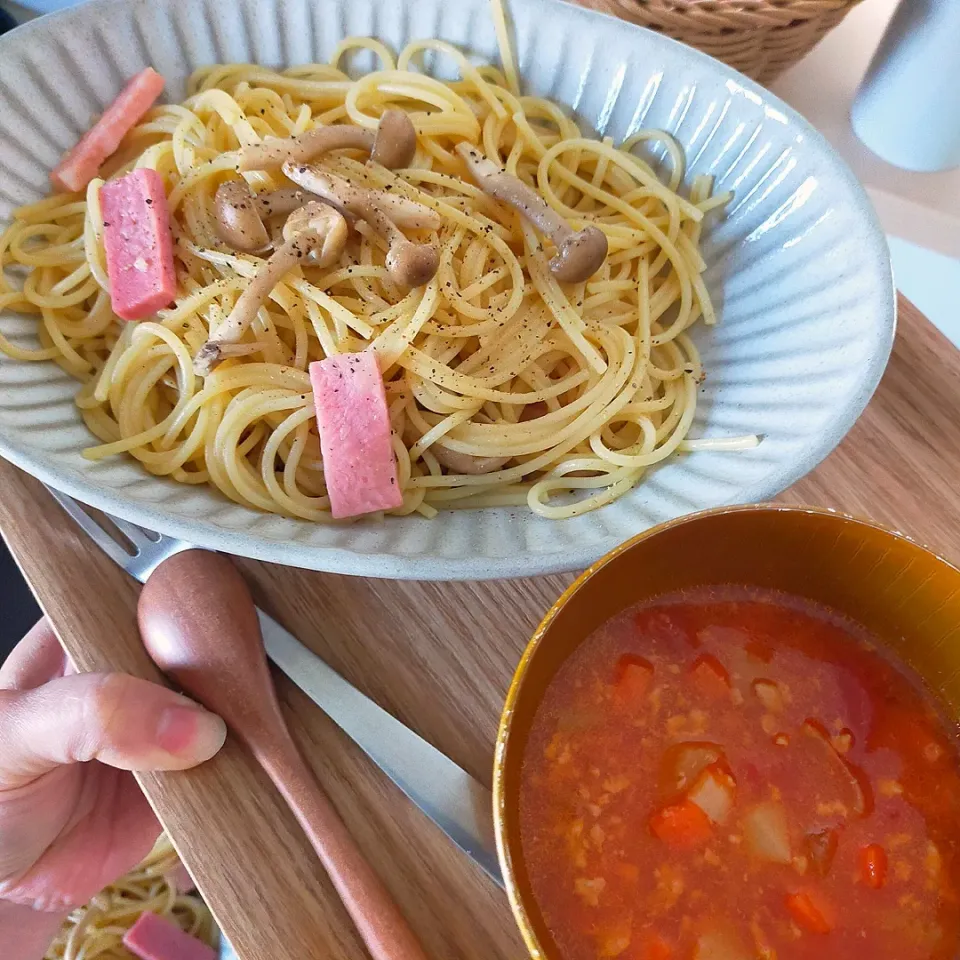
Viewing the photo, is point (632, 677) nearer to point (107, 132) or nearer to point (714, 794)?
point (714, 794)

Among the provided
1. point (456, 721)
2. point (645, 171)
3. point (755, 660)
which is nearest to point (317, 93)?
point (645, 171)

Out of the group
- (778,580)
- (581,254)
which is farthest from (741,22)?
(778,580)

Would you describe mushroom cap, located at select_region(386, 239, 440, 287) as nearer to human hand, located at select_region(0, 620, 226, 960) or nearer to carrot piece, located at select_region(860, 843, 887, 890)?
human hand, located at select_region(0, 620, 226, 960)

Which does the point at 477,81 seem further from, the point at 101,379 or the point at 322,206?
the point at 101,379

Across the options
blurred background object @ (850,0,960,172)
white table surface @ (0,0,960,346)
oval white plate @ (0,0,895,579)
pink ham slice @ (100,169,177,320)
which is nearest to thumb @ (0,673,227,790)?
oval white plate @ (0,0,895,579)

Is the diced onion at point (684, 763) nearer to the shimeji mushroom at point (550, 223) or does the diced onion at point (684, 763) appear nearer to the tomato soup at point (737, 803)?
the tomato soup at point (737, 803)

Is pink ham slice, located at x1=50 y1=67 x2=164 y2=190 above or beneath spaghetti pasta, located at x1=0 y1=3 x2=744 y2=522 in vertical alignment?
above
